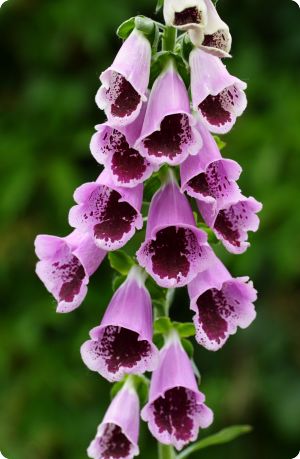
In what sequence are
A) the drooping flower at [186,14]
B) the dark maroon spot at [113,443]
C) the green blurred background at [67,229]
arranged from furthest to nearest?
the green blurred background at [67,229] < the dark maroon spot at [113,443] < the drooping flower at [186,14]

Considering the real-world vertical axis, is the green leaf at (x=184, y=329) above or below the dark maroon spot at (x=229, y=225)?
below

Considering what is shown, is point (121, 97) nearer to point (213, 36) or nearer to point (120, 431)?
point (213, 36)

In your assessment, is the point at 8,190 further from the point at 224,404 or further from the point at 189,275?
the point at 189,275

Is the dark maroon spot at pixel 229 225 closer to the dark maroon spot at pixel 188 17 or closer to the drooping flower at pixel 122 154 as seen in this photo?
the drooping flower at pixel 122 154

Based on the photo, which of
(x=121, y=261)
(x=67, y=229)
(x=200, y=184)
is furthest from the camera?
(x=67, y=229)

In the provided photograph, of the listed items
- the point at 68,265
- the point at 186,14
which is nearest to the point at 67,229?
the point at 68,265

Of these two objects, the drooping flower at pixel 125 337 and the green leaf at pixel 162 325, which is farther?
the green leaf at pixel 162 325

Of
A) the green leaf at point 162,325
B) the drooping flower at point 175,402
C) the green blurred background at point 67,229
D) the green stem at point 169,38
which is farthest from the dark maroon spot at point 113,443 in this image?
the green blurred background at point 67,229
